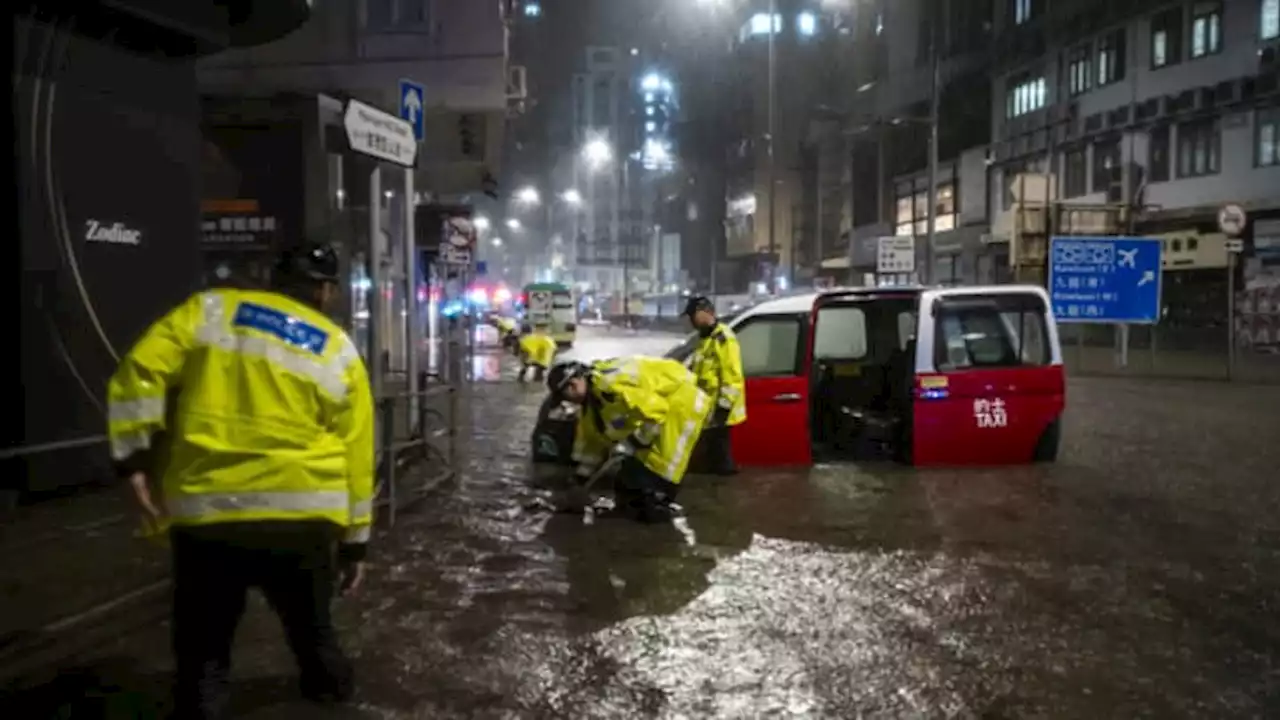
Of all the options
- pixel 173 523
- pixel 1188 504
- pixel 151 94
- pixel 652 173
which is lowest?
pixel 1188 504

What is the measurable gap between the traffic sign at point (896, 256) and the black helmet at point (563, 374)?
1727 cm

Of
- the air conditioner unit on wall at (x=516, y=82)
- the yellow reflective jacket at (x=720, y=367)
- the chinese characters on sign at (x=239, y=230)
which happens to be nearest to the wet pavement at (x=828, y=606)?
A: the yellow reflective jacket at (x=720, y=367)

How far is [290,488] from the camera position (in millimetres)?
3555

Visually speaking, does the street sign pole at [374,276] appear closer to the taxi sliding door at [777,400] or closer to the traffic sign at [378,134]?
the traffic sign at [378,134]

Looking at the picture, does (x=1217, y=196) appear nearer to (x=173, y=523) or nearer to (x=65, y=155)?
(x=65, y=155)

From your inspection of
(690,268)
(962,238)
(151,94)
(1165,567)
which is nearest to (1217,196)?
(962,238)

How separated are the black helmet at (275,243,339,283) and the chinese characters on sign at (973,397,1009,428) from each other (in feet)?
24.6

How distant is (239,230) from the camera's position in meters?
17.5

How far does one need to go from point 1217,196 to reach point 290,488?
31.5 meters

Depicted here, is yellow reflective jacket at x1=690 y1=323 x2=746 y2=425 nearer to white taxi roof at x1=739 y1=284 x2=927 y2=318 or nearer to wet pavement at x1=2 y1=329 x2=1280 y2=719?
wet pavement at x1=2 y1=329 x2=1280 y2=719

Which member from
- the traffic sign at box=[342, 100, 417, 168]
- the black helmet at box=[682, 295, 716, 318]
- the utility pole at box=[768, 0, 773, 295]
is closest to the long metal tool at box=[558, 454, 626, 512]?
the black helmet at box=[682, 295, 716, 318]

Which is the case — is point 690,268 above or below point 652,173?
below

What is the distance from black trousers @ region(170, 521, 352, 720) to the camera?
3498 millimetres

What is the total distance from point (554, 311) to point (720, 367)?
30677 mm
